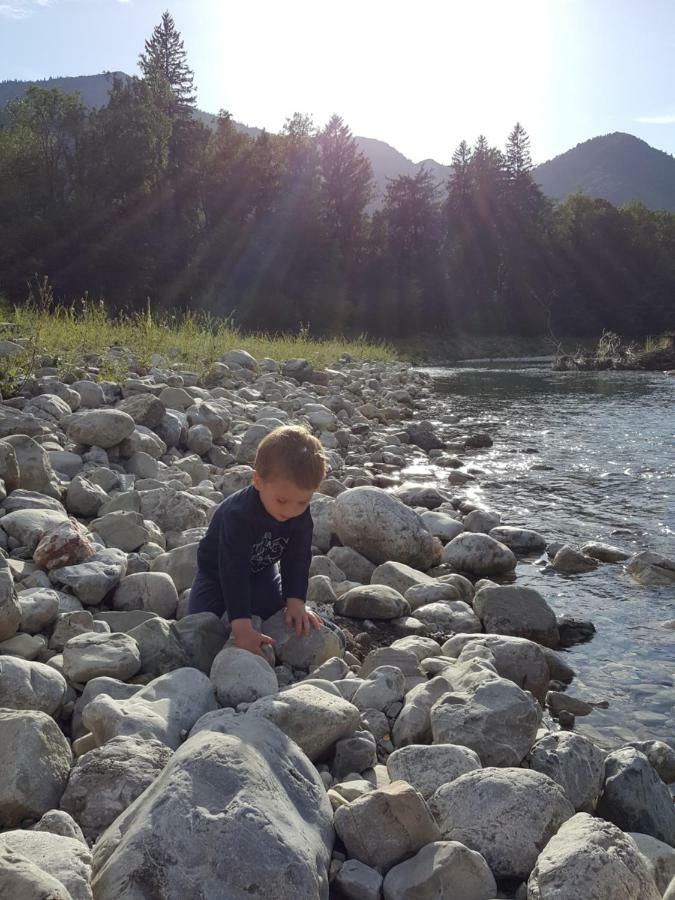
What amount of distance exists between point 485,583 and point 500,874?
8.52 ft

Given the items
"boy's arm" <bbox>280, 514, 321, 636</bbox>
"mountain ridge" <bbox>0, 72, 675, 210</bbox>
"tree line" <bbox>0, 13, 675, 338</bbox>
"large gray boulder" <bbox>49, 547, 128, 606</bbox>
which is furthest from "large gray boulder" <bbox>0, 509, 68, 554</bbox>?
"mountain ridge" <bbox>0, 72, 675, 210</bbox>

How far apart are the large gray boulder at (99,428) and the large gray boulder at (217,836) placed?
141 inches

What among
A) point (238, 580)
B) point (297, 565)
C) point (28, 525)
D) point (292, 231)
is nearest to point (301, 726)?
point (238, 580)

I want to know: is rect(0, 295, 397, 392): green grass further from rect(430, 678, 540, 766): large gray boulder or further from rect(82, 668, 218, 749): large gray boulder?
rect(430, 678, 540, 766): large gray boulder

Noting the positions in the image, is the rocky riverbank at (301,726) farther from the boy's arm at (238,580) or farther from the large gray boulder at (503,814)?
the boy's arm at (238,580)

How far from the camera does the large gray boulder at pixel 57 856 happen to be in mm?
1343

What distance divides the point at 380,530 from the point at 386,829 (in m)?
2.74

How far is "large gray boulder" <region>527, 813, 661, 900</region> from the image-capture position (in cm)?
159

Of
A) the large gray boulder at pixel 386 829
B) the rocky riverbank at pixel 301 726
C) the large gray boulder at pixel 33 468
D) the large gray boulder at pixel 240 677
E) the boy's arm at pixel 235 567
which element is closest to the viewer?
the rocky riverbank at pixel 301 726

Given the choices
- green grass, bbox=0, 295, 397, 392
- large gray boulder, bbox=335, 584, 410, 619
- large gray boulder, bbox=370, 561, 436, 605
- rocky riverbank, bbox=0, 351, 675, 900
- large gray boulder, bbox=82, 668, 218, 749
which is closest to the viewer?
rocky riverbank, bbox=0, 351, 675, 900

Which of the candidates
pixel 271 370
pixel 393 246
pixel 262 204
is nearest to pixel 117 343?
pixel 271 370

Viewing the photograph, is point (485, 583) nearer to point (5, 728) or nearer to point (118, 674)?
point (118, 674)

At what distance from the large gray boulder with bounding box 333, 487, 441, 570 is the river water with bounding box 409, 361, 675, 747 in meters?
0.72

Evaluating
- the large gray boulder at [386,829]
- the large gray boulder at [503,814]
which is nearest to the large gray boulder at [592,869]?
the large gray boulder at [503,814]
